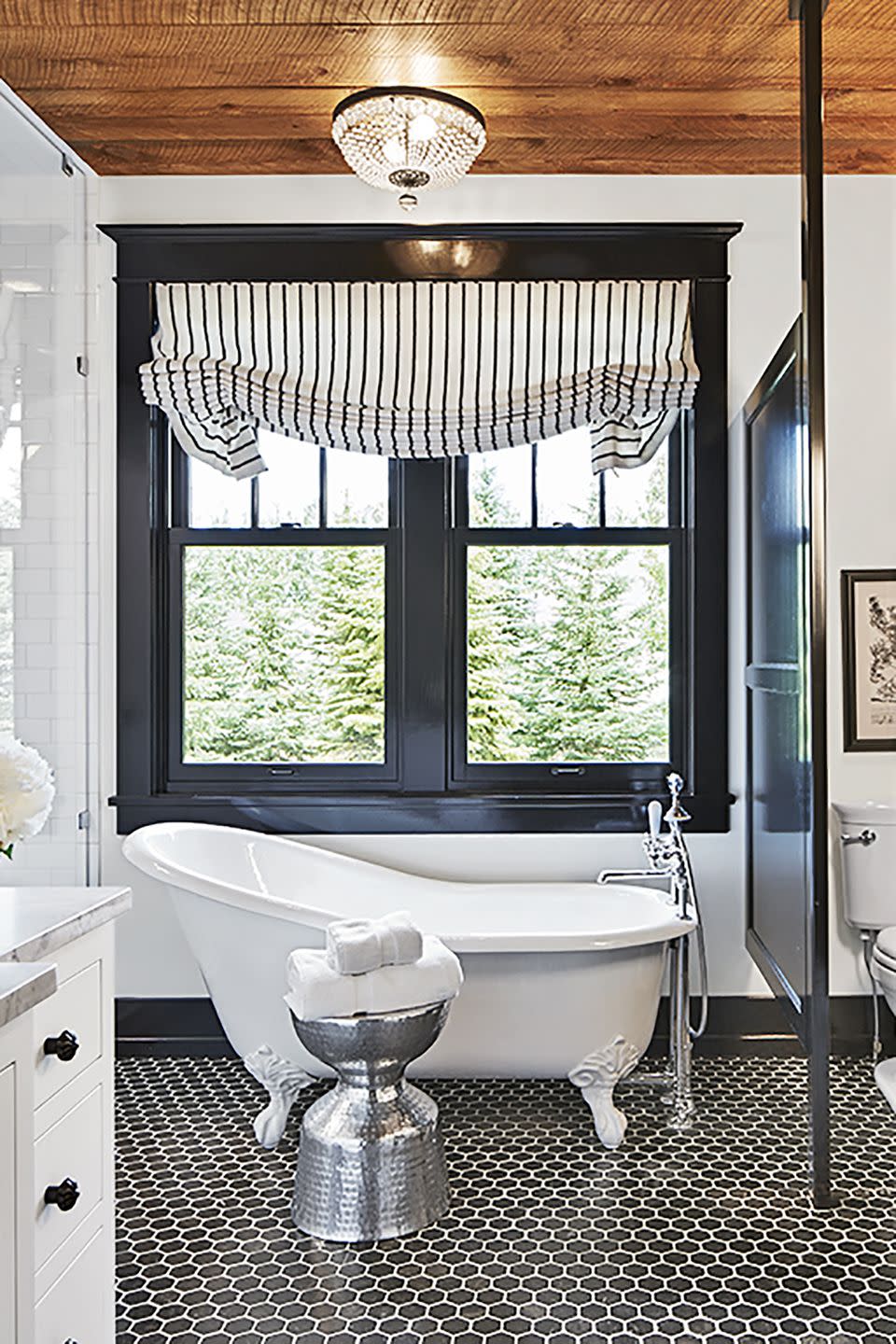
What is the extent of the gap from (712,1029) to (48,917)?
110 inches

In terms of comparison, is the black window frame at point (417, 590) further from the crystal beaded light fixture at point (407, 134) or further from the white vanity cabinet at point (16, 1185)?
the white vanity cabinet at point (16, 1185)

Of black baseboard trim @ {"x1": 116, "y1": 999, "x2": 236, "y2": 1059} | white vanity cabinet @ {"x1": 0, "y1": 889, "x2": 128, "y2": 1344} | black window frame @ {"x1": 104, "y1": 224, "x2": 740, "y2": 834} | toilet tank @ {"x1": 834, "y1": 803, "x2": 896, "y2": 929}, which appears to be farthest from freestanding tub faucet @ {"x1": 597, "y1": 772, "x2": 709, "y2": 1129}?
white vanity cabinet @ {"x1": 0, "y1": 889, "x2": 128, "y2": 1344}

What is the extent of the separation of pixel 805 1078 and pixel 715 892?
62 cm

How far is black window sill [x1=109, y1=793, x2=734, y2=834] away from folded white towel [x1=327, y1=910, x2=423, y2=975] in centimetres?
120

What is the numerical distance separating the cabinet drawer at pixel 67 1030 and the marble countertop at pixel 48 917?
2.7 inches

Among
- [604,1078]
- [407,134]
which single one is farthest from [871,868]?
[407,134]

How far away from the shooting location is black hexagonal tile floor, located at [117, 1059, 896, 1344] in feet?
7.66

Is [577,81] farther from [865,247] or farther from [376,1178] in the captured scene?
[376,1178]

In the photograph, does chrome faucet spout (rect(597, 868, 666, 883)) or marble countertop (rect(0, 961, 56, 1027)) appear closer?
marble countertop (rect(0, 961, 56, 1027))

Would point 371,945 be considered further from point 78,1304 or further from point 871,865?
point 871,865

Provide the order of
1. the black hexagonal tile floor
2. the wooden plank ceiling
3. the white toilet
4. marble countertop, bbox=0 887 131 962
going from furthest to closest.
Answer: the white toilet < the wooden plank ceiling < the black hexagonal tile floor < marble countertop, bbox=0 887 131 962

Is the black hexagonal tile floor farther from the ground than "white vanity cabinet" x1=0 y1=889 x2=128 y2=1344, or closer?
closer

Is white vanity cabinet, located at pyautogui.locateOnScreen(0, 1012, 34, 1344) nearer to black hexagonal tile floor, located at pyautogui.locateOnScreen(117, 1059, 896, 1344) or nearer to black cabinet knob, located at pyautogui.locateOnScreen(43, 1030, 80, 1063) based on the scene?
black cabinet knob, located at pyautogui.locateOnScreen(43, 1030, 80, 1063)

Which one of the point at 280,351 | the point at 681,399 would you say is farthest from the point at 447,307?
the point at 681,399
